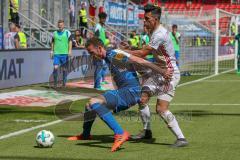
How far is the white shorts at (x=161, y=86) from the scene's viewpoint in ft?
28.8

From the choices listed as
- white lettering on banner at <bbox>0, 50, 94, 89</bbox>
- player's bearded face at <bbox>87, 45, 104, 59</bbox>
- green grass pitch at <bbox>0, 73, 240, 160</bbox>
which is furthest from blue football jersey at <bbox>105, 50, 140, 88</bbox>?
white lettering on banner at <bbox>0, 50, 94, 89</bbox>

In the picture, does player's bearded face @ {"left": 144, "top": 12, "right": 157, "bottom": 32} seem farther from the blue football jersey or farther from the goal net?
the goal net

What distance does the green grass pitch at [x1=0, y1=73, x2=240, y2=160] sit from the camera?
823 cm

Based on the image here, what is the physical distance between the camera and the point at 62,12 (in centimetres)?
2855

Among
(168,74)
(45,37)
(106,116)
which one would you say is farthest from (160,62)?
(45,37)

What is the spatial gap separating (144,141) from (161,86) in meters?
1.09

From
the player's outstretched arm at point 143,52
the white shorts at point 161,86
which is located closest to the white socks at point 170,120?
the white shorts at point 161,86

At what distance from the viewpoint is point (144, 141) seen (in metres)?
9.51

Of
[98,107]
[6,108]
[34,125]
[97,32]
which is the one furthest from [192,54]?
[98,107]

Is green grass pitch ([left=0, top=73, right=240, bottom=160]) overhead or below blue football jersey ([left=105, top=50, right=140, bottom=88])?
below

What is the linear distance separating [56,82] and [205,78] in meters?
12.7

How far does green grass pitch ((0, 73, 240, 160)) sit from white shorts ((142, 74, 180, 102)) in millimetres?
723

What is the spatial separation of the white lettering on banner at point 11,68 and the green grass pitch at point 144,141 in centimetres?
433

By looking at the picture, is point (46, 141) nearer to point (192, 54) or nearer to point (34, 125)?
point (34, 125)
